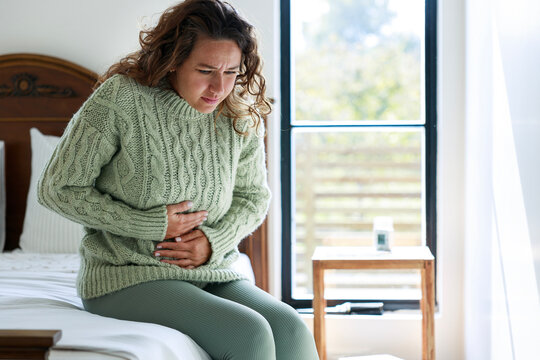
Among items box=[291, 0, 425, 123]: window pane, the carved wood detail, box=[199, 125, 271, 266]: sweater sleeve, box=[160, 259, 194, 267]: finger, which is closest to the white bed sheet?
box=[160, 259, 194, 267]: finger

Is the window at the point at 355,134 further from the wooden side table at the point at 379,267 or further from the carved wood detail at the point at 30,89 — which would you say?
the carved wood detail at the point at 30,89

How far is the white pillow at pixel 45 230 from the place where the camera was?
2.67m

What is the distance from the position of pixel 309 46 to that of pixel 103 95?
4.79ft

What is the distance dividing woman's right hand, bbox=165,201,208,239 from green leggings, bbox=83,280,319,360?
0.45ft

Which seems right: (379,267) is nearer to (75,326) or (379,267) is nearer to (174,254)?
(174,254)

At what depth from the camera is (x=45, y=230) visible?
2.69m

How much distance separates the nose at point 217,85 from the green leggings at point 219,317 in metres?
0.49

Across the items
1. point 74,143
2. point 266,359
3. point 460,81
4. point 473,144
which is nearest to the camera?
point 266,359

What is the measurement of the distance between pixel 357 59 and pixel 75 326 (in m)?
1.88

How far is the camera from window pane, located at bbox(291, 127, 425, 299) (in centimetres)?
295

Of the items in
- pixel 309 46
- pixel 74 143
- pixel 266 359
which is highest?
pixel 309 46

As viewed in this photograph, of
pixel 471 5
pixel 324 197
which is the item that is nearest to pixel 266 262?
pixel 324 197

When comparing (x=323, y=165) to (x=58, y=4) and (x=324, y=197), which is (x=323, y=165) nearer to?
(x=324, y=197)

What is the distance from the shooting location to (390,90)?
295 centimetres
